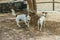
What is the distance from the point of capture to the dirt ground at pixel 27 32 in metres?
3.29

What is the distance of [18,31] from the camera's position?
3545mm

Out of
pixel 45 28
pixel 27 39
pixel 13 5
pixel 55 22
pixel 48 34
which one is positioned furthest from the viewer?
pixel 13 5

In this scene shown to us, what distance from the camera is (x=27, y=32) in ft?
11.5

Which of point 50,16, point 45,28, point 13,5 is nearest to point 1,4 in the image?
point 13,5

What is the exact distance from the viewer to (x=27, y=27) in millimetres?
3730

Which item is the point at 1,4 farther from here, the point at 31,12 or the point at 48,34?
the point at 48,34

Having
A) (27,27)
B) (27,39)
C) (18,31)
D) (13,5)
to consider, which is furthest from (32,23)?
(13,5)

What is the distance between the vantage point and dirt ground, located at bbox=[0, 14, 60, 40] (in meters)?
3.29

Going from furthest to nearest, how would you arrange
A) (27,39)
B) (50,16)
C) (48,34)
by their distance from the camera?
1. (50,16)
2. (48,34)
3. (27,39)

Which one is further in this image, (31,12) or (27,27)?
(31,12)

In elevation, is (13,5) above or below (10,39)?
above

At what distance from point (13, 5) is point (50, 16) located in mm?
993

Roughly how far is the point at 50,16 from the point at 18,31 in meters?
1.20

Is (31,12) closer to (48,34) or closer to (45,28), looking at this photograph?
(45,28)
